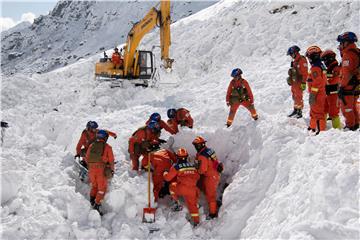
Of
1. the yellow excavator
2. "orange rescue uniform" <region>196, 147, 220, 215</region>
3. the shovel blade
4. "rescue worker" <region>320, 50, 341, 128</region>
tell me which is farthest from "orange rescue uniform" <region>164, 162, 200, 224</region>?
the yellow excavator

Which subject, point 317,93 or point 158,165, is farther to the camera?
point 158,165

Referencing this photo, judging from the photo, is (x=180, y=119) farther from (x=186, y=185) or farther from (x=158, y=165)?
(x=186, y=185)

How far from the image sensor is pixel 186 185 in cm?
712

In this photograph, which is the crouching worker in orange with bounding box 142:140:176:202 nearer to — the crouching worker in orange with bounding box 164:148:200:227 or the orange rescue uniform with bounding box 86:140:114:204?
the crouching worker in orange with bounding box 164:148:200:227

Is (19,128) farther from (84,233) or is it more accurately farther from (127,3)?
(127,3)

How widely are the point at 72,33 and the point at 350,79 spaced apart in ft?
169

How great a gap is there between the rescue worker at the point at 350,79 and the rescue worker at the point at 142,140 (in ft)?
12.5

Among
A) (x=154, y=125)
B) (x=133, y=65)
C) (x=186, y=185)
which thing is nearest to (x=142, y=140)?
(x=154, y=125)

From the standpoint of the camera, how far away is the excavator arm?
13938 mm

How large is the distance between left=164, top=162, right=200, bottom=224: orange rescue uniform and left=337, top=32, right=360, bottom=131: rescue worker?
2.84 m

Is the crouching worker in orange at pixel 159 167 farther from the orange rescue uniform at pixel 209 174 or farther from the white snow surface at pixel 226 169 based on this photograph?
the orange rescue uniform at pixel 209 174

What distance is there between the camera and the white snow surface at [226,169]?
4.97 m

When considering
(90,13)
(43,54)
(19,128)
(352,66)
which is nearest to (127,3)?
(90,13)

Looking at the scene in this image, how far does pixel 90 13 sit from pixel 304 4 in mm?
42619
